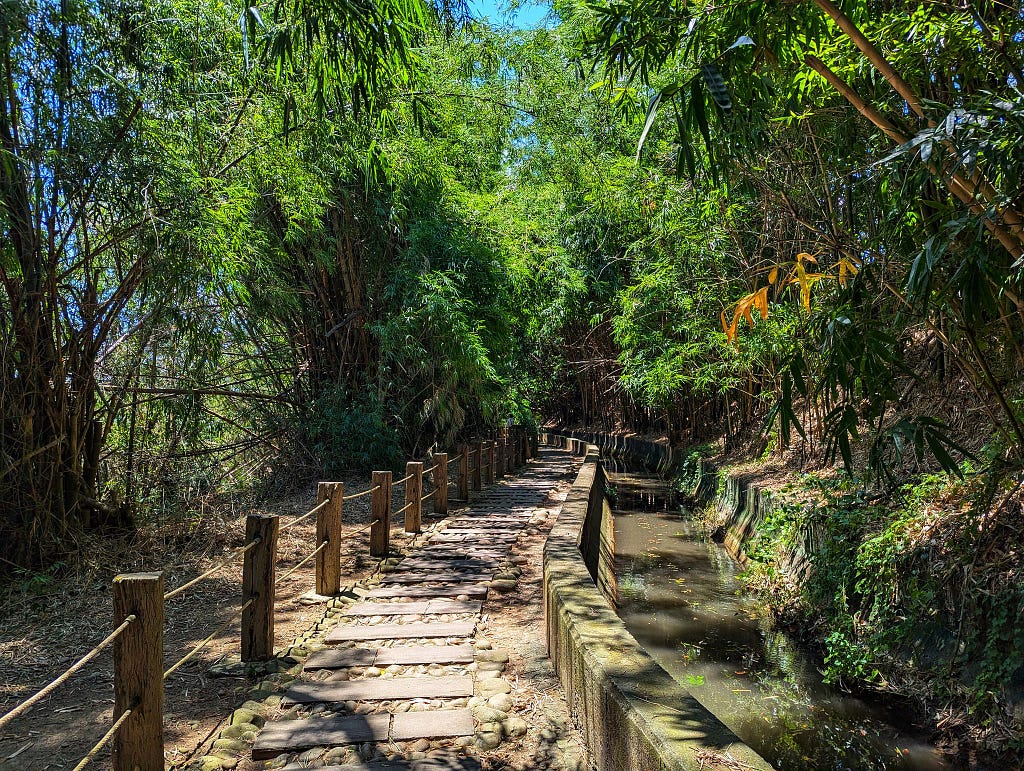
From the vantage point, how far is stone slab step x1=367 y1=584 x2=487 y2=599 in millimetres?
4973

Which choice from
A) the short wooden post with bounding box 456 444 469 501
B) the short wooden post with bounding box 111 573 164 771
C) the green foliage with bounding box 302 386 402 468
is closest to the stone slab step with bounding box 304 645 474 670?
the short wooden post with bounding box 111 573 164 771

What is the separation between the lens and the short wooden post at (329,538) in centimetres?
477

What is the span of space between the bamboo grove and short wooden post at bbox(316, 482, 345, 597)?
182cm

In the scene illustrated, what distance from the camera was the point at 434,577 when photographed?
542 cm

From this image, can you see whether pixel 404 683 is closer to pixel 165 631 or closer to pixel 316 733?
pixel 316 733

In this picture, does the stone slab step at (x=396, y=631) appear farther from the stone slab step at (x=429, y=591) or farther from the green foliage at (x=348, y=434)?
the green foliage at (x=348, y=434)

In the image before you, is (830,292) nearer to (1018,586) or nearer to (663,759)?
(1018,586)

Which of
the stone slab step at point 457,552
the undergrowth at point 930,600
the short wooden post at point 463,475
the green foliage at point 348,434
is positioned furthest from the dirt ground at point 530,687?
the green foliage at point 348,434

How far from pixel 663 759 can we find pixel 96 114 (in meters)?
4.96

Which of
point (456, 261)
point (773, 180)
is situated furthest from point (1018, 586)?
point (456, 261)

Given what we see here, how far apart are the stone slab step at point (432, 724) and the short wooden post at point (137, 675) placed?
91 centimetres

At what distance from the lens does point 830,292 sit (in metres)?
5.83

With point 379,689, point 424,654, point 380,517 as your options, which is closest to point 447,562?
point 380,517

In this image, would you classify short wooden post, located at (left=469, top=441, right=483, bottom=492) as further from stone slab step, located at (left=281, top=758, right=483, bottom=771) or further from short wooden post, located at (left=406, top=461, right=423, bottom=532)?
stone slab step, located at (left=281, top=758, right=483, bottom=771)
